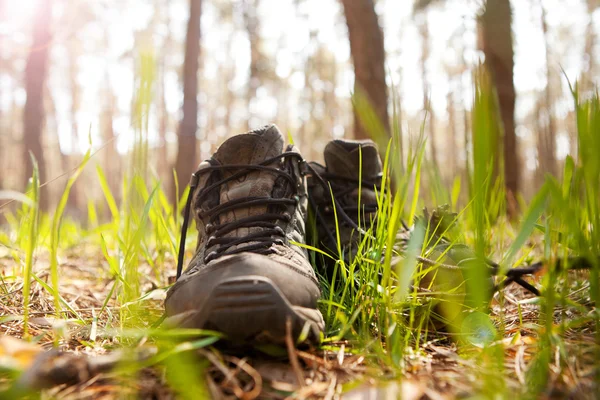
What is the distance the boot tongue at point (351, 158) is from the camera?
156 cm

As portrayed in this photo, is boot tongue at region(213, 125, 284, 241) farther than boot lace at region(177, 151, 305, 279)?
Yes

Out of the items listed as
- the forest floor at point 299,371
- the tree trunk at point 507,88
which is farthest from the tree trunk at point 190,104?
the forest floor at point 299,371

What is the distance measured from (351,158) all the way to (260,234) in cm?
63

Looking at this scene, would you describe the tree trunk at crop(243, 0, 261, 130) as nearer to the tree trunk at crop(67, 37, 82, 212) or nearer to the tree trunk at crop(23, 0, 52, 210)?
the tree trunk at crop(23, 0, 52, 210)

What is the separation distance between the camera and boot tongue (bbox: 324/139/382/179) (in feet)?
5.13

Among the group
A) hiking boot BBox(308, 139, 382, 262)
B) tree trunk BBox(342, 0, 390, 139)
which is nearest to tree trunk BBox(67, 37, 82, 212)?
tree trunk BBox(342, 0, 390, 139)

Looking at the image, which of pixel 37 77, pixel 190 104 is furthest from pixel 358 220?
pixel 37 77

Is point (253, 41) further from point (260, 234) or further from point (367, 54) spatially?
point (260, 234)

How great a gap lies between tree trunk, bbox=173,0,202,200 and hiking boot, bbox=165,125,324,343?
517cm

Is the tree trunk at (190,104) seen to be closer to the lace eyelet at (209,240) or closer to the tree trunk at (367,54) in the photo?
the tree trunk at (367,54)

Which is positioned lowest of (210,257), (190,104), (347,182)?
(210,257)

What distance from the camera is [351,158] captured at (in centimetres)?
159

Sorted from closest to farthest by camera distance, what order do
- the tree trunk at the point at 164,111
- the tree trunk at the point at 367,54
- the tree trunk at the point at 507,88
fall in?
the tree trunk at the point at 367,54
the tree trunk at the point at 507,88
the tree trunk at the point at 164,111

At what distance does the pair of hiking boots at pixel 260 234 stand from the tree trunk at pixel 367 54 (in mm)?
1812
